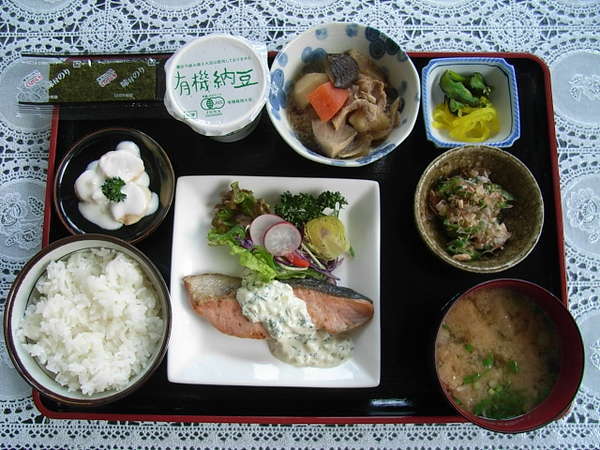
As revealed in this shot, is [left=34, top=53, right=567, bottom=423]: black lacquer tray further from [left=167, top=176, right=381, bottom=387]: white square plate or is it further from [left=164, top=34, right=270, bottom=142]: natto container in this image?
[left=164, top=34, right=270, bottom=142]: natto container

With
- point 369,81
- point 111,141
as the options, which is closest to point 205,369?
point 111,141

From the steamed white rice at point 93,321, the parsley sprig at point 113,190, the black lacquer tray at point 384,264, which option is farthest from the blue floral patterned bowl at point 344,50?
the steamed white rice at point 93,321

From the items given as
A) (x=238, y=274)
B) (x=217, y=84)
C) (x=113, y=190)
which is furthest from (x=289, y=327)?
(x=217, y=84)

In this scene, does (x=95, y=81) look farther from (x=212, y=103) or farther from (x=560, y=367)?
(x=560, y=367)

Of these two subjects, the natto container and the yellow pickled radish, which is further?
the yellow pickled radish

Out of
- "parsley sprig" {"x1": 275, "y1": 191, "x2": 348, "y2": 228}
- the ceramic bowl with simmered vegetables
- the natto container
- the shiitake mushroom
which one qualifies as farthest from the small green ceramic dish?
the natto container

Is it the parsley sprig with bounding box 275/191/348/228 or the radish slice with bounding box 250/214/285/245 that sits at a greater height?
the parsley sprig with bounding box 275/191/348/228
